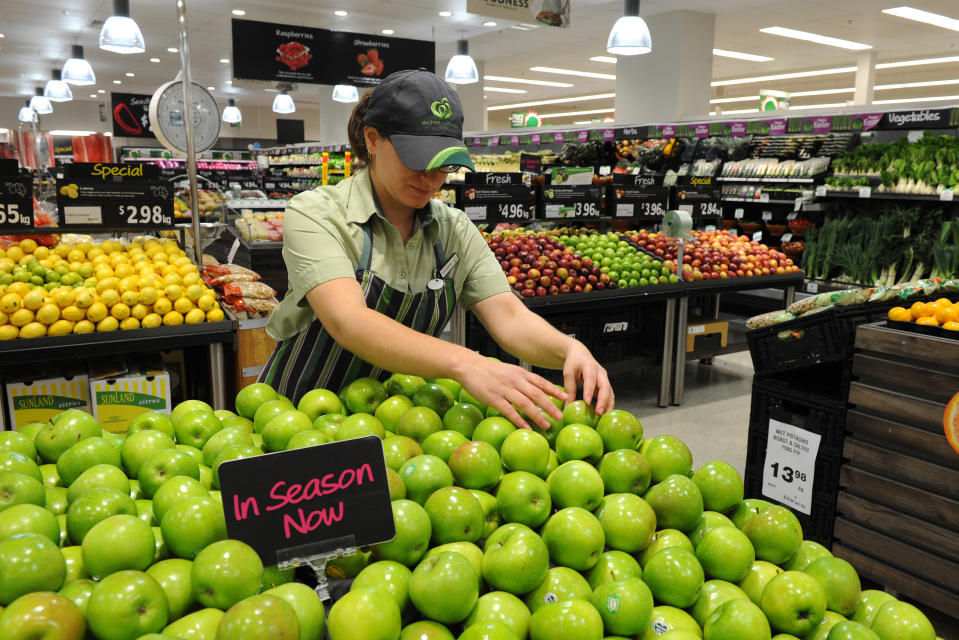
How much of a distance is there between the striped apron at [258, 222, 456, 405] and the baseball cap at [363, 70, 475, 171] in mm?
420

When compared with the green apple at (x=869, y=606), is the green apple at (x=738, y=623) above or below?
above

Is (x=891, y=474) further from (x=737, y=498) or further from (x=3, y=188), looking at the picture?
(x=3, y=188)

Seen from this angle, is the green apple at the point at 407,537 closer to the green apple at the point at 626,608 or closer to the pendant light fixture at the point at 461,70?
the green apple at the point at 626,608

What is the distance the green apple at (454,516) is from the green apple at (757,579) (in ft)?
1.45

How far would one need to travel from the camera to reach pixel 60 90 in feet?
43.3

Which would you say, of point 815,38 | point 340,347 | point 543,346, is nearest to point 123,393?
point 340,347

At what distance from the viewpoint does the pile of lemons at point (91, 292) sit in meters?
3.18

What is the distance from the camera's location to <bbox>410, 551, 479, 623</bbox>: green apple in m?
0.95

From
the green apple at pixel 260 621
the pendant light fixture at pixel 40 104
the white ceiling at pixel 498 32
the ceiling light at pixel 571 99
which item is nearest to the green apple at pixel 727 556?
the green apple at pixel 260 621

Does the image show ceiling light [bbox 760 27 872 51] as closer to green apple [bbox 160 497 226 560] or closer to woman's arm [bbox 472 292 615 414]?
woman's arm [bbox 472 292 615 414]

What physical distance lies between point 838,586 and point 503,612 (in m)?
0.55

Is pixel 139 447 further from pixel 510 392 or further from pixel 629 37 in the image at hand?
pixel 629 37

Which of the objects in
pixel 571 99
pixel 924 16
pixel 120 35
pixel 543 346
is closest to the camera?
pixel 543 346

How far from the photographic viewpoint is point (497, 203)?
550cm
